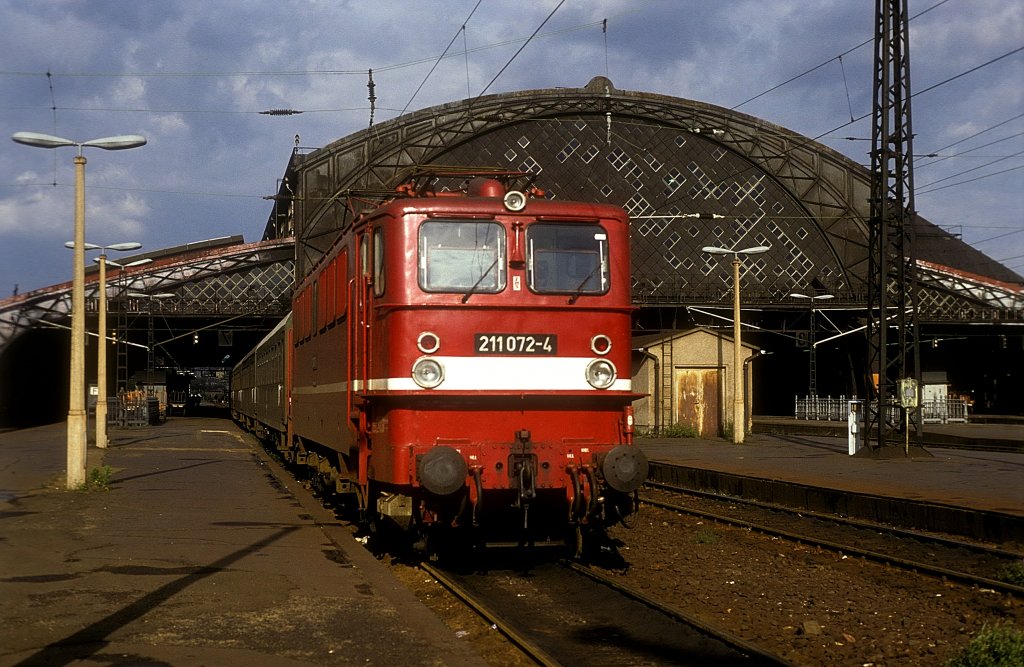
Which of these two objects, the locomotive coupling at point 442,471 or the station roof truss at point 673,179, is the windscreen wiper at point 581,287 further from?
the station roof truss at point 673,179

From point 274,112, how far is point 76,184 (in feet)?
40.4

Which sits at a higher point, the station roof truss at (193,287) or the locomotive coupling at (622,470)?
the station roof truss at (193,287)

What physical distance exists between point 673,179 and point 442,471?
53406 mm

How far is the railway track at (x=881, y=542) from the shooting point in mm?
11984

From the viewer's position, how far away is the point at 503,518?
11.2m

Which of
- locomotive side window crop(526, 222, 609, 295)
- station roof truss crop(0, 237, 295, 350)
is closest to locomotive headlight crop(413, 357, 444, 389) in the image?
locomotive side window crop(526, 222, 609, 295)

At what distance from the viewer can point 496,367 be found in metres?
10.8

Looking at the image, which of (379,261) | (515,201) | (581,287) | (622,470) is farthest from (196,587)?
(515,201)

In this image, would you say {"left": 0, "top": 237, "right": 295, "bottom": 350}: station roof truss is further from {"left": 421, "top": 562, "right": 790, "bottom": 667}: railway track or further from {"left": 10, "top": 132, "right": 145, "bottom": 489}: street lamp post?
{"left": 421, "top": 562, "right": 790, "bottom": 667}: railway track

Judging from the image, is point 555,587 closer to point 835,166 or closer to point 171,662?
point 171,662

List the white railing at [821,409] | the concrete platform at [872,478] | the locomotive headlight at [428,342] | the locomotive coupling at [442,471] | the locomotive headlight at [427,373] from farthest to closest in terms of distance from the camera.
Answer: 1. the white railing at [821,409]
2. the concrete platform at [872,478]
3. the locomotive headlight at [428,342]
4. the locomotive headlight at [427,373]
5. the locomotive coupling at [442,471]

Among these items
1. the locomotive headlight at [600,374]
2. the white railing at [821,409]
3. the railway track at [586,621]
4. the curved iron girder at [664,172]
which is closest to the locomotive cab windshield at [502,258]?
the locomotive headlight at [600,374]

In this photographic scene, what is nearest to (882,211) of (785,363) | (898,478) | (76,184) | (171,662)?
(898,478)

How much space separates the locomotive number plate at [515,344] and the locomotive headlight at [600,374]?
0.40 meters
